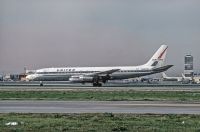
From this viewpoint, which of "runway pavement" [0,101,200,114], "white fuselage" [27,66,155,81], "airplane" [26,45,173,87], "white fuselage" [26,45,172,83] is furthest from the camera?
"white fuselage" [27,66,155,81]

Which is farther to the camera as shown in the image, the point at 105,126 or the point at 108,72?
the point at 108,72

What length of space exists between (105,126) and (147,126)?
1846mm

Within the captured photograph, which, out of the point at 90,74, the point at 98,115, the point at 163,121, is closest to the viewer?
the point at 163,121

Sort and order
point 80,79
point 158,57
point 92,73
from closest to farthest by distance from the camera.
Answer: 1. point 80,79
2. point 92,73
3. point 158,57

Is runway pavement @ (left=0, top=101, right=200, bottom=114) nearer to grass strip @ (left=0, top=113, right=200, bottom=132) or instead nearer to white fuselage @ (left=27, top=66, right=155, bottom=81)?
grass strip @ (left=0, top=113, right=200, bottom=132)

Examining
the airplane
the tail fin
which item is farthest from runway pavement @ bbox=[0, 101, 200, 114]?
the tail fin

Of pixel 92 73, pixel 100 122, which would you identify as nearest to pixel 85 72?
pixel 92 73

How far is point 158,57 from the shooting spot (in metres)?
109

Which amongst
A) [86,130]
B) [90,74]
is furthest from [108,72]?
[86,130]

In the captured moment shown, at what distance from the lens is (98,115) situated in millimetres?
26062

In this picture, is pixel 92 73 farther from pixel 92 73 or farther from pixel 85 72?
pixel 85 72

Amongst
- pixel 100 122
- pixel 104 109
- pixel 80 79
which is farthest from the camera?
pixel 80 79

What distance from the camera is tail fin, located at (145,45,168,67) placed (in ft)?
347

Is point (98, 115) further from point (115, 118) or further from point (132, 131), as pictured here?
point (132, 131)
